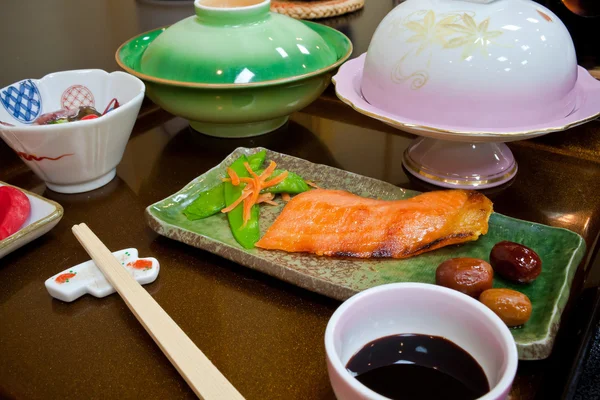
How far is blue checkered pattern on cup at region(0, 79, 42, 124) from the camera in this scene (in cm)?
108

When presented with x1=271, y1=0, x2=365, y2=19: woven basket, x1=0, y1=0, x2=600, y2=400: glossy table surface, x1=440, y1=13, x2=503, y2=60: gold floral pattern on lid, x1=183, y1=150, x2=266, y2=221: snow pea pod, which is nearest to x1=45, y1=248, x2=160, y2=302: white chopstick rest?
x1=0, y1=0, x2=600, y2=400: glossy table surface

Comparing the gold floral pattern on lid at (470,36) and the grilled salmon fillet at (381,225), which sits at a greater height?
the gold floral pattern on lid at (470,36)

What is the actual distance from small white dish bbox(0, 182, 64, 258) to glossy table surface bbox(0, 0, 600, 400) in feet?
0.13

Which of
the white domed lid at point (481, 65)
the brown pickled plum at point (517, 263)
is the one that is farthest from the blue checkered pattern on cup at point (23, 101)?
the brown pickled plum at point (517, 263)

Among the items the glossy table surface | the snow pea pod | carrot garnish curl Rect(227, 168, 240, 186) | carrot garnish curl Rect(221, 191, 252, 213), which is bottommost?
the glossy table surface

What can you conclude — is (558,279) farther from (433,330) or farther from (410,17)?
(410,17)

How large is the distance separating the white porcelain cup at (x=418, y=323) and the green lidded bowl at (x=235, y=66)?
672 mm

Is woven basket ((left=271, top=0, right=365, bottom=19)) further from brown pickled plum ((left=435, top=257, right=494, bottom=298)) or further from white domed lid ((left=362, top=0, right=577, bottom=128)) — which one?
brown pickled plum ((left=435, top=257, right=494, bottom=298))

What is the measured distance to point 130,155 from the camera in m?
1.26

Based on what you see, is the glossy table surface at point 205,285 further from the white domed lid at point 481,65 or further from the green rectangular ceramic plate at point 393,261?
the white domed lid at point 481,65

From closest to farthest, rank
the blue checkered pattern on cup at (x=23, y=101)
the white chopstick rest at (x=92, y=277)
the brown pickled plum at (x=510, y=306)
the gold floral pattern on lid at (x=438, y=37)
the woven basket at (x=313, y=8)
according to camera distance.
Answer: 1. the brown pickled plum at (x=510, y=306)
2. the white chopstick rest at (x=92, y=277)
3. the gold floral pattern on lid at (x=438, y=37)
4. the blue checkered pattern on cup at (x=23, y=101)
5. the woven basket at (x=313, y=8)

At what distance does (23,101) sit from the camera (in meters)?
1.12

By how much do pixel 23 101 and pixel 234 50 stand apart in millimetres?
433

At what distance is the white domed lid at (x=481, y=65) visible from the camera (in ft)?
2.94
